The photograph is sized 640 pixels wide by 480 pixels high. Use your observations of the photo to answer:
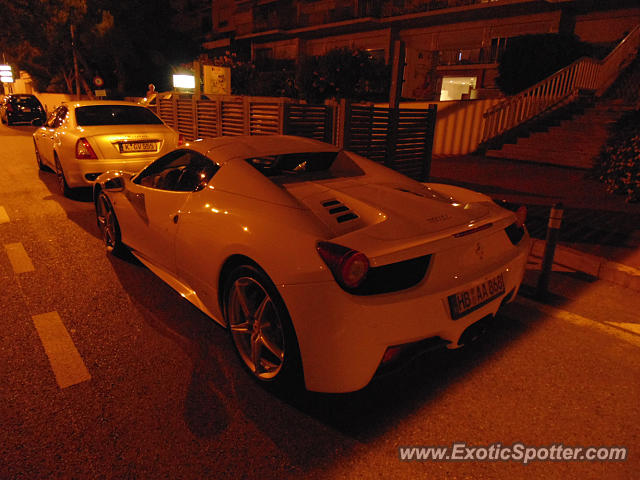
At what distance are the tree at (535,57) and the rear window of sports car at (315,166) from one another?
16.5 m

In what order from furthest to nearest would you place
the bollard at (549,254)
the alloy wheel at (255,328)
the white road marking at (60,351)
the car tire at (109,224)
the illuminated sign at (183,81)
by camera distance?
the illuminated sign at (183,81), the car tire at (109,224), the bollard at (549,254), the white road marking at (60,351), the alloy wheel at (255,328)

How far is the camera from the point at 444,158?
1374 cm

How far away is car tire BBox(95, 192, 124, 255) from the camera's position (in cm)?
457

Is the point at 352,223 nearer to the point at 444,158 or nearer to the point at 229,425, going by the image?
the point at 229,425

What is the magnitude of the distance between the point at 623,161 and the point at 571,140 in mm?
4693

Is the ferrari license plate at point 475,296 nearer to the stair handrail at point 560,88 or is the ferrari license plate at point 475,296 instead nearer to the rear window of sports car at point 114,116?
the rear window of sports car at point 114,116

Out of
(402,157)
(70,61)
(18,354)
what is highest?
(70,61)

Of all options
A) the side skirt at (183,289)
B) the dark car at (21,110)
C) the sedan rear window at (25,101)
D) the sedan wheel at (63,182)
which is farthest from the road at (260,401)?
the sedan rear window at (25,101)

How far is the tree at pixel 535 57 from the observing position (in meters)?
16.8

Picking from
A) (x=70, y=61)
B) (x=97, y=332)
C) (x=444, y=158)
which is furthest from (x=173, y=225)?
(x=70, y=61)

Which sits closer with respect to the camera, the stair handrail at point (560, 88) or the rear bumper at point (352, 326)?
the rear bumper at point (352, 326)

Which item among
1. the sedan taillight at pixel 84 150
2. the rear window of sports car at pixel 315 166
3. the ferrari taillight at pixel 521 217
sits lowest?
the sedan taillight at pixel 84 150

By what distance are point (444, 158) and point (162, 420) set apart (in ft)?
42.1

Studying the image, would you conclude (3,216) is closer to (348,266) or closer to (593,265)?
(348,266)
